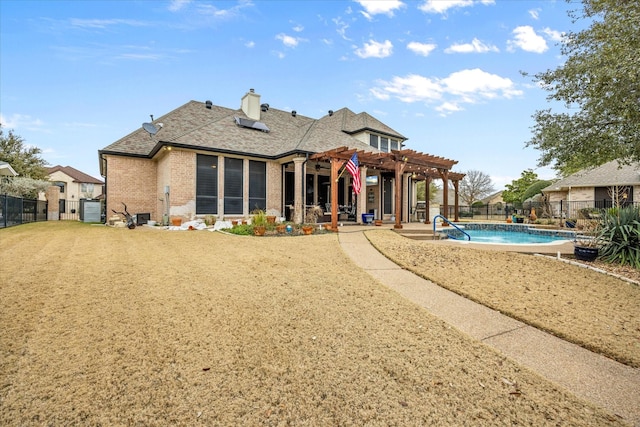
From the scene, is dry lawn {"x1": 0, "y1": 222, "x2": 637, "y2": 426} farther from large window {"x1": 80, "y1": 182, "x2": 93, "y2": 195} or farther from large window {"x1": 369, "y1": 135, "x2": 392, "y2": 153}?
large window {"x1": 80, "y1": 182, "x2": 93, "y2": 195}

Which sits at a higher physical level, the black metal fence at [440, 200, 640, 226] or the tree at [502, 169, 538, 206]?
the tree at [502, 169, 538, 206]

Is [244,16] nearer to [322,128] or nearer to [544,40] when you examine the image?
[322,128]

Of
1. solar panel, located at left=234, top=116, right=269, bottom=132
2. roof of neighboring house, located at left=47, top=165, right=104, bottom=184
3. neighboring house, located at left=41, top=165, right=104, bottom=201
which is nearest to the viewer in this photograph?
solar panel, located at left=234, top=116, right=269, bottom=132

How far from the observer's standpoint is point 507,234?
1455cm

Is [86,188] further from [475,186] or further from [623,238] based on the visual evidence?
[475,186]

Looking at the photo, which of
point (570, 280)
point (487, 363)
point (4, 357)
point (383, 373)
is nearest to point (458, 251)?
point (570, 280)

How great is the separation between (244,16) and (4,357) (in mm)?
12866

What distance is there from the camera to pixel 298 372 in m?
2.28

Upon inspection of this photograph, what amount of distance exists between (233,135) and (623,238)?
1535 cm

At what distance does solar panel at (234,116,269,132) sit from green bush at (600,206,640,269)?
1550cm

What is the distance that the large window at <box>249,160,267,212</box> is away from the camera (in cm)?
1473

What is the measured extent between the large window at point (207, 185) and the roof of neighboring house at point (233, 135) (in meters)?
0.77

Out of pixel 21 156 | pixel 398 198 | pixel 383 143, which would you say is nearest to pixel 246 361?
pixel 398 198

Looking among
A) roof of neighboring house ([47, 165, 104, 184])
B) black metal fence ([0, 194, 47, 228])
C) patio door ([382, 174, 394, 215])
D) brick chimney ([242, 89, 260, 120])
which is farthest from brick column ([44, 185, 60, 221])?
patio door ([382, 174, 394, 215])
